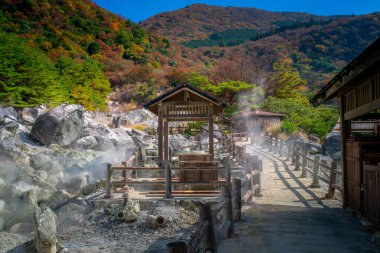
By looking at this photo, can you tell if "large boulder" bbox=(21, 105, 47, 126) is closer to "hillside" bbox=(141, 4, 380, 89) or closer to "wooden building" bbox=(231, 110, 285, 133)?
"wooden building" bbox=(231, 110, 285, 133)

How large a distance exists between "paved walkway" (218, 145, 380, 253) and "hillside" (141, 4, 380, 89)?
46177 mm

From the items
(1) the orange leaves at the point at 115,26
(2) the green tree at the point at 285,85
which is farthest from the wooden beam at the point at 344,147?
(1) the orange leaves at the point at 115,26

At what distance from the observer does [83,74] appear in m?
39.1

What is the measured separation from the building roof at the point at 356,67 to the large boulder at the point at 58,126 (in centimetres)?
1866

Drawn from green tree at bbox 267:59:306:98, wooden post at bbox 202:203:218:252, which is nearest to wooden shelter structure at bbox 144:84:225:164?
wooden post at bbox 202:203:218:252

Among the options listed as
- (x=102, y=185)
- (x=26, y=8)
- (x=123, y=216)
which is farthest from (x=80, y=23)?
(x=123, y=216)

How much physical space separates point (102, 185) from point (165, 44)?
65183 mm

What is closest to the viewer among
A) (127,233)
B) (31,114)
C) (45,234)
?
(45,234)

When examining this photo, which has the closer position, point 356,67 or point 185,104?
point 356,67

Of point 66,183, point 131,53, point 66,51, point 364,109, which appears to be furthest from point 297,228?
point 131,53

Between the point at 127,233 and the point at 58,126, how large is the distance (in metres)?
15.5

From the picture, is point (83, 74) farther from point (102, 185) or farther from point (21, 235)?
point (21, 235)

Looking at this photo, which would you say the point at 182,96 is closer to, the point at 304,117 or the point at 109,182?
the point at 109,182

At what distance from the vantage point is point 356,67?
6062 mm
